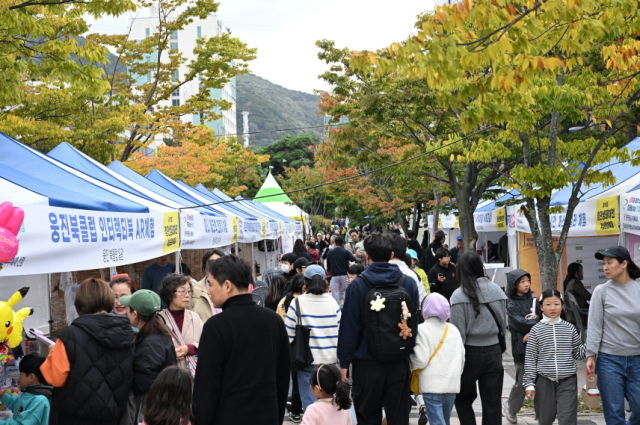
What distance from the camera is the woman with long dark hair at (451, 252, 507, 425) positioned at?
5.34m

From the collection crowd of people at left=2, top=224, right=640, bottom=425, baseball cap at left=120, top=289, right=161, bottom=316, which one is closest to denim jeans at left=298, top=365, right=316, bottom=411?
crowd of people at left=2, top=224, right=640, bottom=425

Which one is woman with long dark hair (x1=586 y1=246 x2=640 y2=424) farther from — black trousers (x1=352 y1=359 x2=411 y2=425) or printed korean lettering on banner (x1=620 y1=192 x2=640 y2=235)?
printed korean lettering on banner (x1=620 y1=192 x2=640 y2=235)

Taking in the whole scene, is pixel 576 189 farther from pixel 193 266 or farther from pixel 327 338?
pixel 193 266

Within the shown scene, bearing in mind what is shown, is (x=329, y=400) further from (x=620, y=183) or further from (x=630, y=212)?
(x=620, y=183)

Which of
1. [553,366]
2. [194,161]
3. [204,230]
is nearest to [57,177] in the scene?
[204,230]

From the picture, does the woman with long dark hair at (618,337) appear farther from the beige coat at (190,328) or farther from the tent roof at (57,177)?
the tent roof at (57,177)

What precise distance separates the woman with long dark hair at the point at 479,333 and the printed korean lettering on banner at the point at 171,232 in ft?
12.6

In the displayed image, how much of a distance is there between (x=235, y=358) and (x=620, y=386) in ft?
11.8

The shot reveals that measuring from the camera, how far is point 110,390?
3912mm

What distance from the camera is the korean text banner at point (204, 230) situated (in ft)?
30.7

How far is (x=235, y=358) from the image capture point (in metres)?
3.30

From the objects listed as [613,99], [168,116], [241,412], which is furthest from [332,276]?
[241,412]

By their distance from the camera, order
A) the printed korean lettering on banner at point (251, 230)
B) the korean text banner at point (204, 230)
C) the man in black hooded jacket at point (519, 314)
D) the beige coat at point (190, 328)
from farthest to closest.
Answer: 1. the printed korean lettering on banner at point (251, 230)
2. the korean text banner at point (204, 230)
3. the man in black hooded jacket at point (519, 314)
4. the beige coat at point (190, 328)

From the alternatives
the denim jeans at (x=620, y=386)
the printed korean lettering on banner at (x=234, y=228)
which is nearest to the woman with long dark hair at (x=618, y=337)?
the denim jeans at (x=620, y=386)
